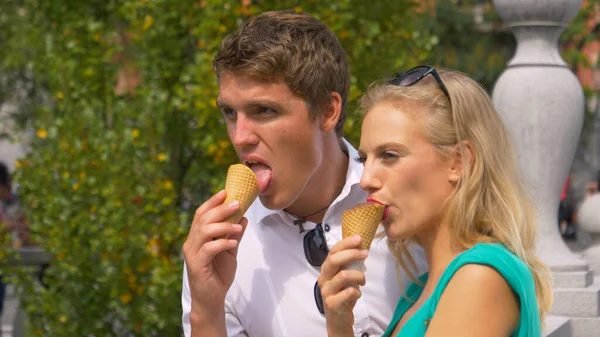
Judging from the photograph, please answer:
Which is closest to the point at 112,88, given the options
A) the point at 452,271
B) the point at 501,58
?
the point at 452,271

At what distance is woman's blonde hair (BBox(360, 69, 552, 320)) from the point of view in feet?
8.02

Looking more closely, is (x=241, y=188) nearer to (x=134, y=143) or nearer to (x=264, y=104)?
(x=264, y=104)

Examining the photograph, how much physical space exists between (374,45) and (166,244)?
5.22 ft

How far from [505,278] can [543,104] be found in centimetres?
274

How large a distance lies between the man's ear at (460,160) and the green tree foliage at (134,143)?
265cm

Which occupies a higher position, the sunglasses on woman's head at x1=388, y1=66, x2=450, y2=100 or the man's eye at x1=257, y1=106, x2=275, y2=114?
the sunglasses on woman's head at x1=388, y1=66, x2=450, y2=100

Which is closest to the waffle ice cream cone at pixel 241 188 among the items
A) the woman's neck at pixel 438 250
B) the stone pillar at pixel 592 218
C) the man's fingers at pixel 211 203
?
the man's fingers at pixel 211 203

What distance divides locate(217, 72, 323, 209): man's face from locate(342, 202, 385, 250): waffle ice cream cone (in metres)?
0.45

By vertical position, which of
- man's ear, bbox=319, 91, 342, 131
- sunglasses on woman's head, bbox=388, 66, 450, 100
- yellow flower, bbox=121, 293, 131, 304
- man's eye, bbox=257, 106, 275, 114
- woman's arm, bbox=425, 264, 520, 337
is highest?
sunglasses on woman's head, bbox=388, 66, 450, 100

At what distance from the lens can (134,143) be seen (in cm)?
541

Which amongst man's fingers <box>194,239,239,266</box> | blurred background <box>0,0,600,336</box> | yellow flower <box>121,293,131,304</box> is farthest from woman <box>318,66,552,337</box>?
yellow flower <box>121,293,131,304</box>

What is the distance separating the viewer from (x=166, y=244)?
5391mm

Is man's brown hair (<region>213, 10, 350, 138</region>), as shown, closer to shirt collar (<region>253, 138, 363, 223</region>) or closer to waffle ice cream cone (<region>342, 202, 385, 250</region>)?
shirt collar (<region>253, 138, 363, 223</region>)

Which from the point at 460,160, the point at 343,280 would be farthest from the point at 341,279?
the point at 460,160
